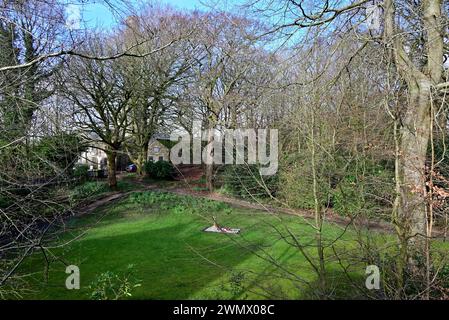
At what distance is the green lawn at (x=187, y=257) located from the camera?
3500 mm

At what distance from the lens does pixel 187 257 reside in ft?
20.4

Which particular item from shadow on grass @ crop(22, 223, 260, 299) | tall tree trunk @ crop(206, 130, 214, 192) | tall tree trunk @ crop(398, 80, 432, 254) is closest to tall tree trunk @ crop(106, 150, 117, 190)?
tall tree trunk @ crop(206, 130, 214, 192)

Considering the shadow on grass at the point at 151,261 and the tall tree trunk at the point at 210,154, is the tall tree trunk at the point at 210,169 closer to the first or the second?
the tall tree trunk at the point at 210,154

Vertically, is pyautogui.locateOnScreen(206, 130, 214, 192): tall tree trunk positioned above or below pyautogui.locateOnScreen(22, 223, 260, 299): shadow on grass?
above

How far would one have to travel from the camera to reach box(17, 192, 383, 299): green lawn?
11.5 feet

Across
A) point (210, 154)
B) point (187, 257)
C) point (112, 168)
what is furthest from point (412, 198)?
point (112, 168)

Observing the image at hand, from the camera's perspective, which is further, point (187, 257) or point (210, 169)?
point (210, 169)

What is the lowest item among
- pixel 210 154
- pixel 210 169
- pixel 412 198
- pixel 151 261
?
pixel 151 261

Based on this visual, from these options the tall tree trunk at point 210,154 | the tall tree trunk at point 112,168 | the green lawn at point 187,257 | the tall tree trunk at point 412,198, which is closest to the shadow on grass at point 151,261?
the green lawn at point 187,257

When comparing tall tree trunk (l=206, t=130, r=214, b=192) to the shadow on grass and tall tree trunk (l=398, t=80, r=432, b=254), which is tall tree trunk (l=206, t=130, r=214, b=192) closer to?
the shadow on grass

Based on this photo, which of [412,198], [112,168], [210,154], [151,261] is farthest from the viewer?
[210,154]

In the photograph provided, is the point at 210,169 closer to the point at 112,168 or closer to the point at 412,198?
the point at 112,168

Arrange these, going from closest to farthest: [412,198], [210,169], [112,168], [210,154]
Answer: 1. [412,198]
2. [112,168]
3. [210,154]
4. [210,169]

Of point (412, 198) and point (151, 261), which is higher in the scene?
point (412, 198)
